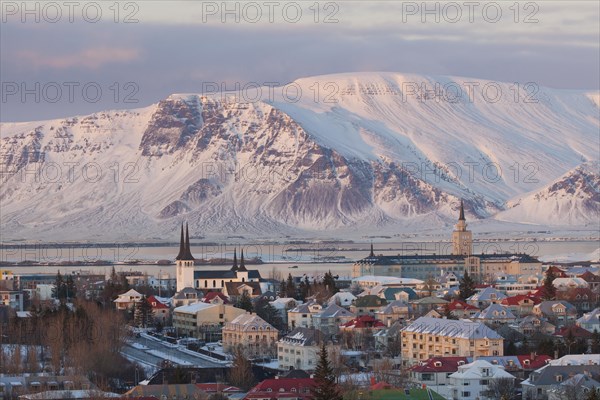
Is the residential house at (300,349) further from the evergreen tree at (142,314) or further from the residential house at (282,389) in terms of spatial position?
the evergreen tree at (142,314)

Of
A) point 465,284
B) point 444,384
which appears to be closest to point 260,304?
point 465,284

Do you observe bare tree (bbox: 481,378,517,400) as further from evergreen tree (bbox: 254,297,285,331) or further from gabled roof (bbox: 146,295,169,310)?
gabled roof (bbox: 146,295,169,310)

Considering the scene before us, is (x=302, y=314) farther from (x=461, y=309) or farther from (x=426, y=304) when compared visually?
(x=426, y=304)

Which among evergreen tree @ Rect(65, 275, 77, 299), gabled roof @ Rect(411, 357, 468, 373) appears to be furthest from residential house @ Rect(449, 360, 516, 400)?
evergreen tree @ Rect(65, 275, 77, 299)

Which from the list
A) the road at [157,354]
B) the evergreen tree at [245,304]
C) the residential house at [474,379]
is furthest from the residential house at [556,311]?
the residential house at [474,379]

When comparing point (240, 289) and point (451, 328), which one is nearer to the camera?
point (451, 328)

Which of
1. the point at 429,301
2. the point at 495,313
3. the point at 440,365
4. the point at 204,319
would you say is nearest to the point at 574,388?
the point at 440,365
